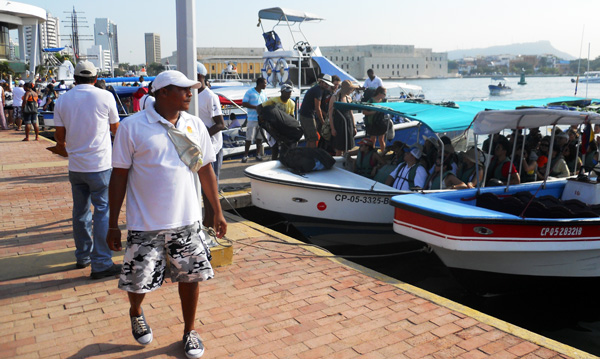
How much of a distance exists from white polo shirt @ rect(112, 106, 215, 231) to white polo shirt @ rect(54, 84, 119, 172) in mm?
1753

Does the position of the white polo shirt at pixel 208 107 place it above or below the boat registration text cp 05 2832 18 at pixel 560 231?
above

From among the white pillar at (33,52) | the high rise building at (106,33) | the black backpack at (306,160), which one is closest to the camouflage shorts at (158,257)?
the black backpack at (306,160)

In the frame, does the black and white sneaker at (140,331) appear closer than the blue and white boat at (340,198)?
Yes

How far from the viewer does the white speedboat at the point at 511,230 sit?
6.13 meters

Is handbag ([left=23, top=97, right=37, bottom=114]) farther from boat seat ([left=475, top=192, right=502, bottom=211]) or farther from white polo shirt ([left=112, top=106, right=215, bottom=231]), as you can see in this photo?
white polo shirt ([left=112, top=106, right=215, bottom=231])

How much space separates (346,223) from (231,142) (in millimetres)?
7244

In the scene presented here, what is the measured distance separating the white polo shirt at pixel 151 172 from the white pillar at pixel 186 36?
197 centimetres

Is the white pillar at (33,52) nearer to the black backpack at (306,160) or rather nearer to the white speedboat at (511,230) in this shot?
the black backpack at (306,160)

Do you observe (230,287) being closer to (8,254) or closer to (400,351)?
(400,351)

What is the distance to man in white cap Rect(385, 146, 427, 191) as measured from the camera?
27.1ft

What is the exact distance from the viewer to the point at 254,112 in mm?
13000

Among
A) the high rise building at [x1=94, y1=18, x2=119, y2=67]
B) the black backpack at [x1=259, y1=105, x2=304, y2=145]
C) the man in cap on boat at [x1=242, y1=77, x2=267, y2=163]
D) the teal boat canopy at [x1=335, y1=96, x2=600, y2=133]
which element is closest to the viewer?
the teal boat canopy at [x1=335, y1=96, x2=600, y2=133]

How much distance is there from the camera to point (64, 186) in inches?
400

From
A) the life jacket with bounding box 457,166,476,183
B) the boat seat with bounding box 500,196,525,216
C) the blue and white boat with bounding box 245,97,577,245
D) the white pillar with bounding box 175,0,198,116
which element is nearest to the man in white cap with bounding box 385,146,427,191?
the blue and white boat with bounding box 245,97,577,245
